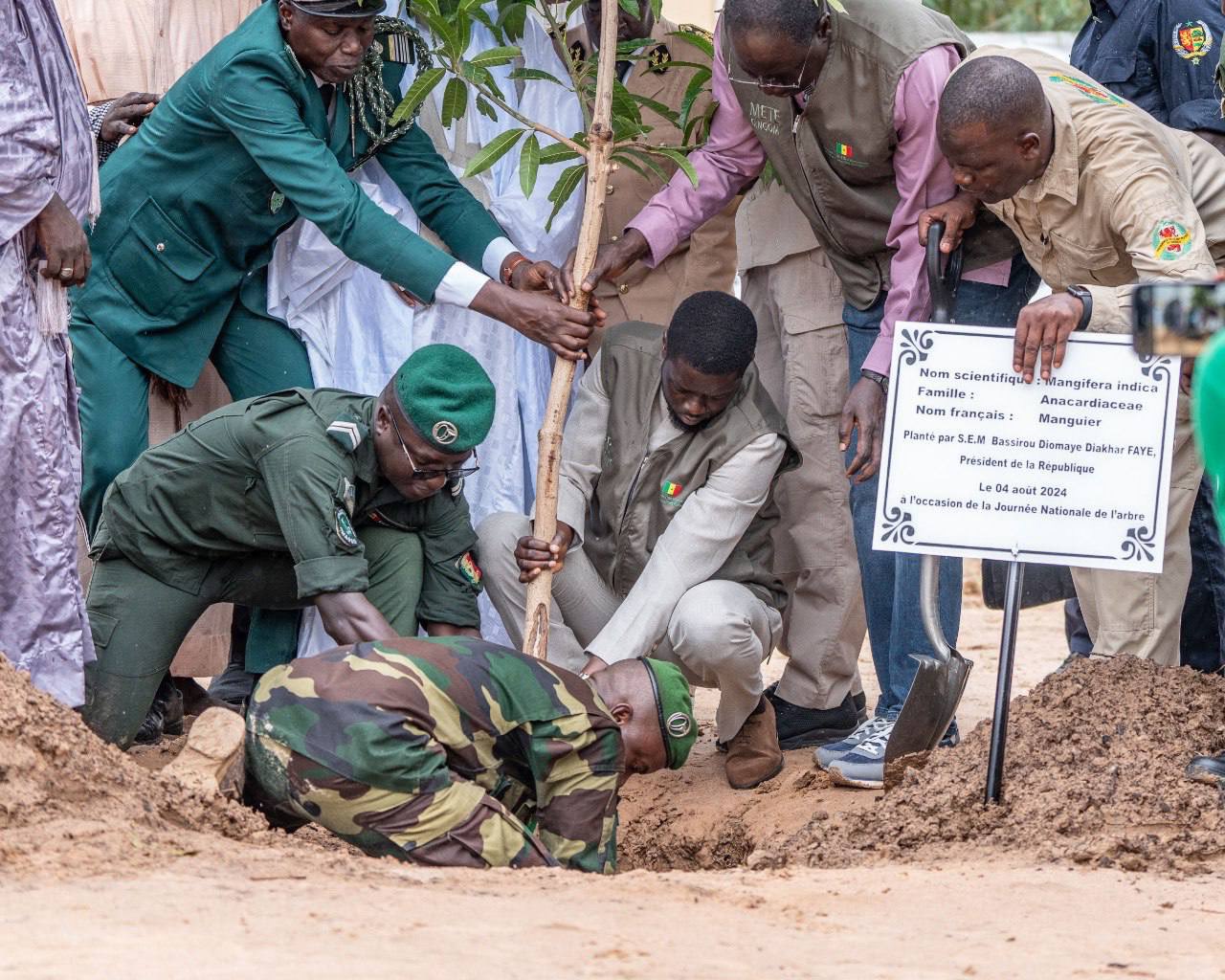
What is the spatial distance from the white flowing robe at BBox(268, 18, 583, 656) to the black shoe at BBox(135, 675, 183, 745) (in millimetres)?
459

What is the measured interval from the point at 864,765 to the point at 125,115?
280cm

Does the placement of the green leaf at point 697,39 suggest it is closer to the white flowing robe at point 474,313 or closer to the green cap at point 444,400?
the white flowing robe at point 474,313

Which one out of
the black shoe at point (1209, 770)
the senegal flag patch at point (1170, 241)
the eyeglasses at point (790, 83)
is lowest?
the black shoe at point (1209, 770)

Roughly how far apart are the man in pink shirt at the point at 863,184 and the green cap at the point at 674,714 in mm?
872

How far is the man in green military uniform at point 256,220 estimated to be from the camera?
4230mm

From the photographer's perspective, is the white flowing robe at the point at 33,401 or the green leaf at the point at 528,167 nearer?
the white flowing robe at the point at 33,401

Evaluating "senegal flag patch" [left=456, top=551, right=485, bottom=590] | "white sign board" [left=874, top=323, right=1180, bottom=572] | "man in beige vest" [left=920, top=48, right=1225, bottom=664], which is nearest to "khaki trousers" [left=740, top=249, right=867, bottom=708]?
"man in beige vest" [left=920, top=48, right=1225, bottom=664]

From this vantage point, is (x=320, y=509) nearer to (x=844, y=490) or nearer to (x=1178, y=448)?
(x=844, y=490)

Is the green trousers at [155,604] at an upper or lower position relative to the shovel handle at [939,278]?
lower

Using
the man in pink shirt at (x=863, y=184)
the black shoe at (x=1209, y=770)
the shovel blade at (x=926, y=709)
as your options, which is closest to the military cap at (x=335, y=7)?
the man in pink shirt at (x=863, y=184)

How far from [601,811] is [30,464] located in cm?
153

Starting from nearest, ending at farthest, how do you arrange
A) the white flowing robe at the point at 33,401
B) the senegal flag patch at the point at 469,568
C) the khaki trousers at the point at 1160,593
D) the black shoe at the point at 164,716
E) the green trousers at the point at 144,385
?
1. the white flowing robe at the point at 33,401
2. the khaki trousers at the point at 1160,593
3. the senegal flag patch at the point at 469,568
4. the green trousers at the point at 144,385
5. the black shoe at the point at 164,716

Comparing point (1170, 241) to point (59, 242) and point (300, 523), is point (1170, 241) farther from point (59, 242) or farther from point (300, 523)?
point (59, 242)

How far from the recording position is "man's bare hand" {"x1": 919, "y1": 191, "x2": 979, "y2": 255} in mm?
3979
